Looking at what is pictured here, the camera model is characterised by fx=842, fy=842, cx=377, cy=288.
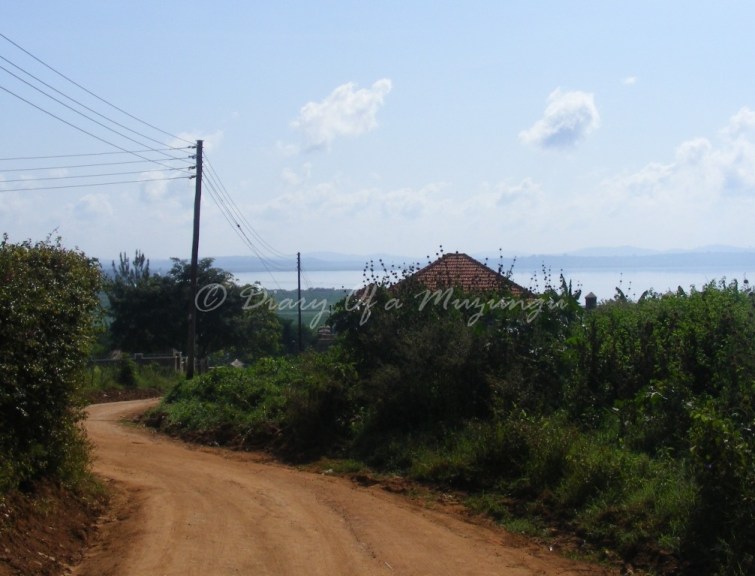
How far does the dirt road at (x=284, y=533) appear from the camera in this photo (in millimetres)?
8344

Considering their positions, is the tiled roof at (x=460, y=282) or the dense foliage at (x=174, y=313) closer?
the tiled roof at (x=460, y=282)

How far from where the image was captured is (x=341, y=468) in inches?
579

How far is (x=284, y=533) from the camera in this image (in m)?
9.59

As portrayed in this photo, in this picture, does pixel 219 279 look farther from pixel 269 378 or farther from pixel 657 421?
pixel 657 421

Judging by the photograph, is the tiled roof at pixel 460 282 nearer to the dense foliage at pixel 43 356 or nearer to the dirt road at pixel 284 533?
the dirt road at pixel 284 533

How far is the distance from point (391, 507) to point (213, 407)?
9206 millimetres

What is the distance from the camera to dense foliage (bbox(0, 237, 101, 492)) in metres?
8.52

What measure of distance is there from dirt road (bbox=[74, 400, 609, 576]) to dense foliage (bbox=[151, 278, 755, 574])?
989mm

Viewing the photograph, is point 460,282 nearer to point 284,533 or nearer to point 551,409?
point 551,409

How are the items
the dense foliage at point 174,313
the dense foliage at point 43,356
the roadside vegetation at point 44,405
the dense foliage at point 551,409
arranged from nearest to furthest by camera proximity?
the roadside vegetation at point 44,405 → the dense foliage at point 43,356 → the dense foliage at point 551,409 → the dense foliage at point 174,313

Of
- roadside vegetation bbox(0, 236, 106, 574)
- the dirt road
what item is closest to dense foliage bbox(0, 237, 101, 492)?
roadside vegetation bbox(0, 236, 106, 574)

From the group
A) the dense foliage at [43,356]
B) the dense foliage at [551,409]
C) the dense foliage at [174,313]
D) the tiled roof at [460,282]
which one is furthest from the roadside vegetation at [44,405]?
the dense foliage at [174,313]

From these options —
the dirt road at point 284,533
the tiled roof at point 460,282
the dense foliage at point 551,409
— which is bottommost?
the dirt road at point 284,533

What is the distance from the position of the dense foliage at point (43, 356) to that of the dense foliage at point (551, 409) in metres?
5.48
